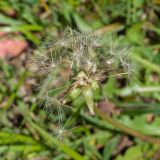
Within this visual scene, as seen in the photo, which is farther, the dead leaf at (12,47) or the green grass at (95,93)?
the dead leaf at (12,47)

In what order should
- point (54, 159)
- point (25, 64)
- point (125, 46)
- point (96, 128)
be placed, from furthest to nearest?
point (25, 64)
point (96, 128)
point (54, 159)
point (125, 46)

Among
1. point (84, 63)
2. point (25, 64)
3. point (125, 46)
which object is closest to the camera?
point (84, 63)

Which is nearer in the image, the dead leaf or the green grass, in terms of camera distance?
the green grass

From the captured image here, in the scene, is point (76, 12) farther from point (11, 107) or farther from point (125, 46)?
point (125, 46)

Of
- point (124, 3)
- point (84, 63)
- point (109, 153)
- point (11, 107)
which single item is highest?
point (84, 63)

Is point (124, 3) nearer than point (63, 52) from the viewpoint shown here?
No

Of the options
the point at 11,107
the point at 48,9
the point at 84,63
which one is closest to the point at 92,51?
the point at 84,63

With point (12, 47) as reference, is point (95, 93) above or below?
below

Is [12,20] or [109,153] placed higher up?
[12,20]

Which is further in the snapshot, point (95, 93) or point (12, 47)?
point (12, 47)
